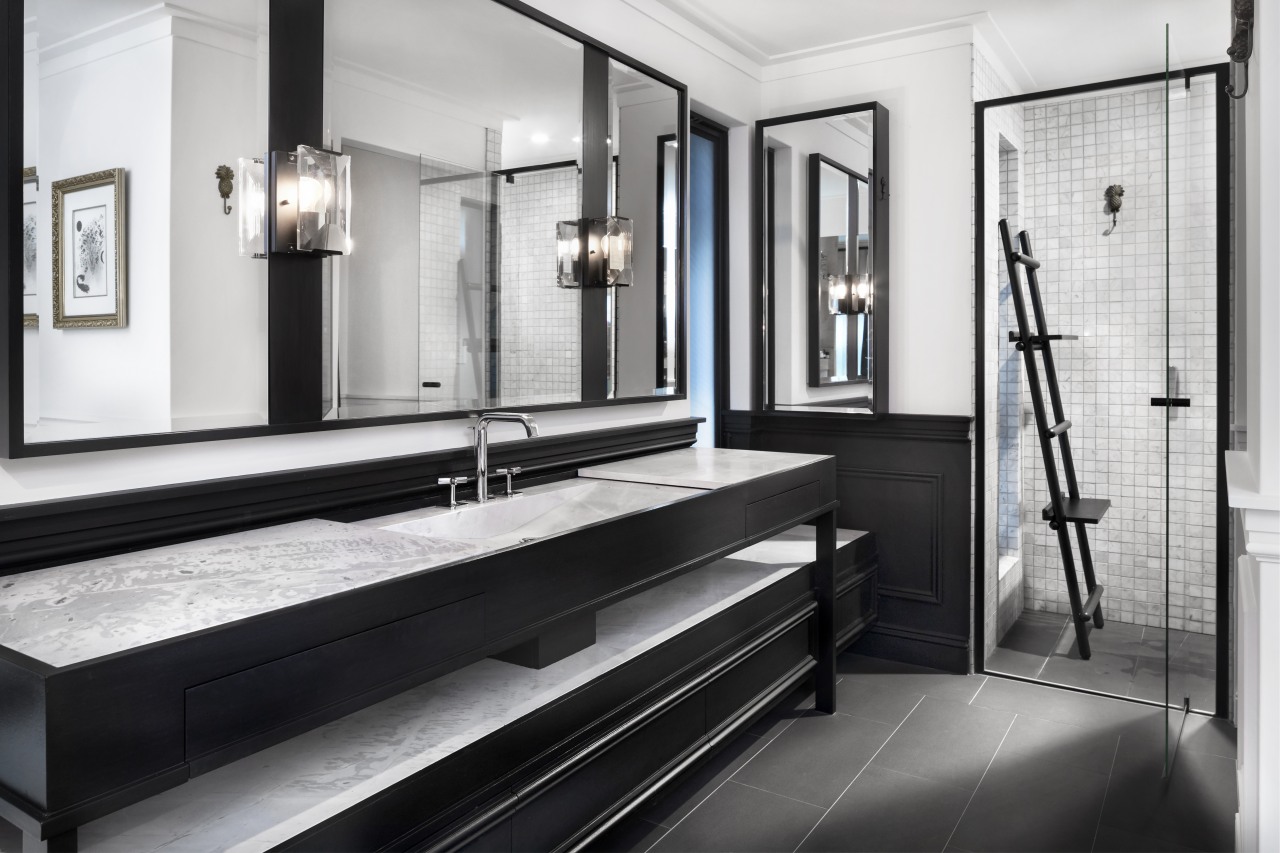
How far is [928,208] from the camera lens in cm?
352

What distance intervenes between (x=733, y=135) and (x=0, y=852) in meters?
3.51

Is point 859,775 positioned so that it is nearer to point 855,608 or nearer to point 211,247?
point 855,608

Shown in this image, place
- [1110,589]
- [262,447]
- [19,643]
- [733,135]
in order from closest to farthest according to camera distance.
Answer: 1. [19,643]
2. [262,447]
3. [1110,589]
4. [733,135]

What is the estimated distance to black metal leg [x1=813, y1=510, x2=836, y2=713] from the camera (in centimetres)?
301

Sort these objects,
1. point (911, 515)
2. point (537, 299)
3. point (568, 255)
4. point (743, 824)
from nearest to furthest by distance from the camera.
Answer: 1. point (743, 824)
2. point (537, 299)
3. point (568, 255)
4. point (911, 515)

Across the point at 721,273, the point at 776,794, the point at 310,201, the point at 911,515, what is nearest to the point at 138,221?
the point at 310,201

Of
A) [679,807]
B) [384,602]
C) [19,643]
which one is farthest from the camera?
[679,807]

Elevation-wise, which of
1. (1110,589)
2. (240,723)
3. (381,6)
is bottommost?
(1110,589)

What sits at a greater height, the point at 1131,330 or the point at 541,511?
the point at 1131,330

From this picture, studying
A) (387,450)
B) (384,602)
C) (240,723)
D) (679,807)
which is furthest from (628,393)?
(240,723)

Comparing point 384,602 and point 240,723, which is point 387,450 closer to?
A: point 384,602

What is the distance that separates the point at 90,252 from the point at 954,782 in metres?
2.54

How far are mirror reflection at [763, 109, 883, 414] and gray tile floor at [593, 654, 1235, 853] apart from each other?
1.28 meters

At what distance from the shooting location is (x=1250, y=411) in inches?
64.9
